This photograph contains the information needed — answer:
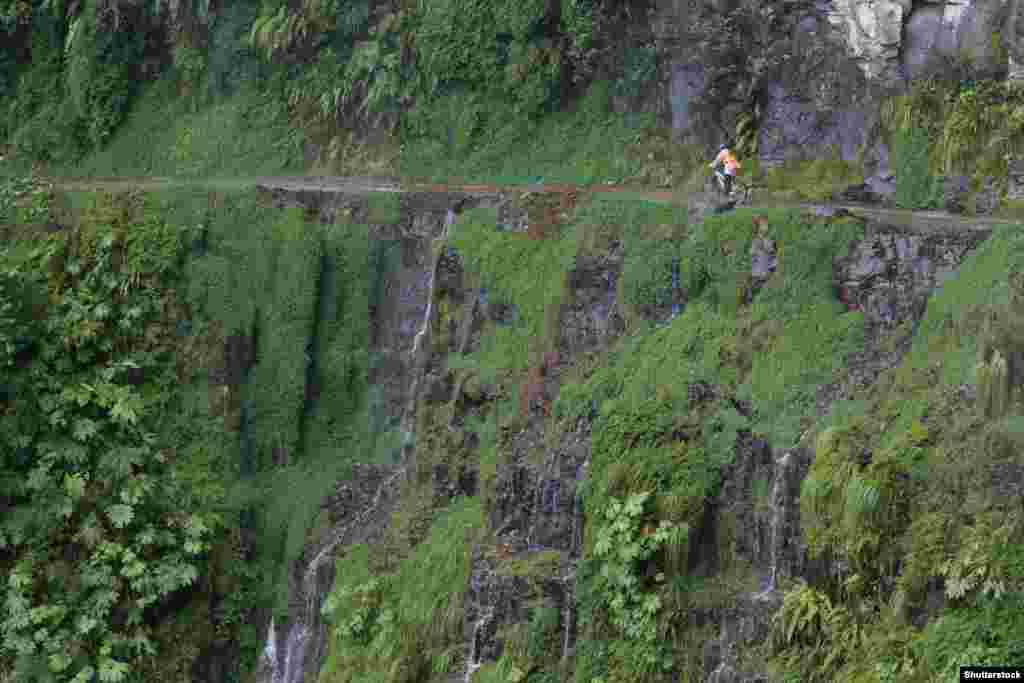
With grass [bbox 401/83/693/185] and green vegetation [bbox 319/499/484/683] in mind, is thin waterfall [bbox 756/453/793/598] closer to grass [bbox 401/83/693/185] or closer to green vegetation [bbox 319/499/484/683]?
green vegetation [bbox 319/499/484/683]

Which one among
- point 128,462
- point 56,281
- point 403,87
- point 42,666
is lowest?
point 42,666

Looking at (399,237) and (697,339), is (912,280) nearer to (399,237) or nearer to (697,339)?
(697,339)

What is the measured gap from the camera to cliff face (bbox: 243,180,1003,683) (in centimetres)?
2084

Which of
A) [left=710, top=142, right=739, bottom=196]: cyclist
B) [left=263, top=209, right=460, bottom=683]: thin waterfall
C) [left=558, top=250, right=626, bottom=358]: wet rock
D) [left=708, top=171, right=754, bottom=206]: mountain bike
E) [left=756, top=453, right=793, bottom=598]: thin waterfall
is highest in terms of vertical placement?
[left=710, top=142, right=739, bottom=196]: cyclist

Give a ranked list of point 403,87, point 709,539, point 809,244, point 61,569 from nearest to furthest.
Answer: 1. point 709,539
2. point 809,244
3. point 61,569
4. point 403,87

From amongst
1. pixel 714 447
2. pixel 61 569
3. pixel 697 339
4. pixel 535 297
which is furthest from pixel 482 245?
pixel 61 569

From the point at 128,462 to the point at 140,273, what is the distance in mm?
3678

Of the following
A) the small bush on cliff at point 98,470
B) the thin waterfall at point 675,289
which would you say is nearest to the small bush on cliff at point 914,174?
the thin waterfall at point 675,289

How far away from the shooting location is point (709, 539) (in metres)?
21.3

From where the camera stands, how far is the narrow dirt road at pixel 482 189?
23453mm

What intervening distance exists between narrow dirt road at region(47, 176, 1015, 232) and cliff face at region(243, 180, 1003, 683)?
44 cm

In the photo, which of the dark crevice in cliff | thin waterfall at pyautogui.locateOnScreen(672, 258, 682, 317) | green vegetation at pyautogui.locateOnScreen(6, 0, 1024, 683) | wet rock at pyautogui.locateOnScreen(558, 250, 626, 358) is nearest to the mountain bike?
green vegetation at pyautogui.locateOnScreen(6, 0, 1024, 683)

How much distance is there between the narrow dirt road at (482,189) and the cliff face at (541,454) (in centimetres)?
44

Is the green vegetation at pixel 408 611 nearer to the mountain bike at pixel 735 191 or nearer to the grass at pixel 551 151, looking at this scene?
the mountain bike at pixel 735 191
